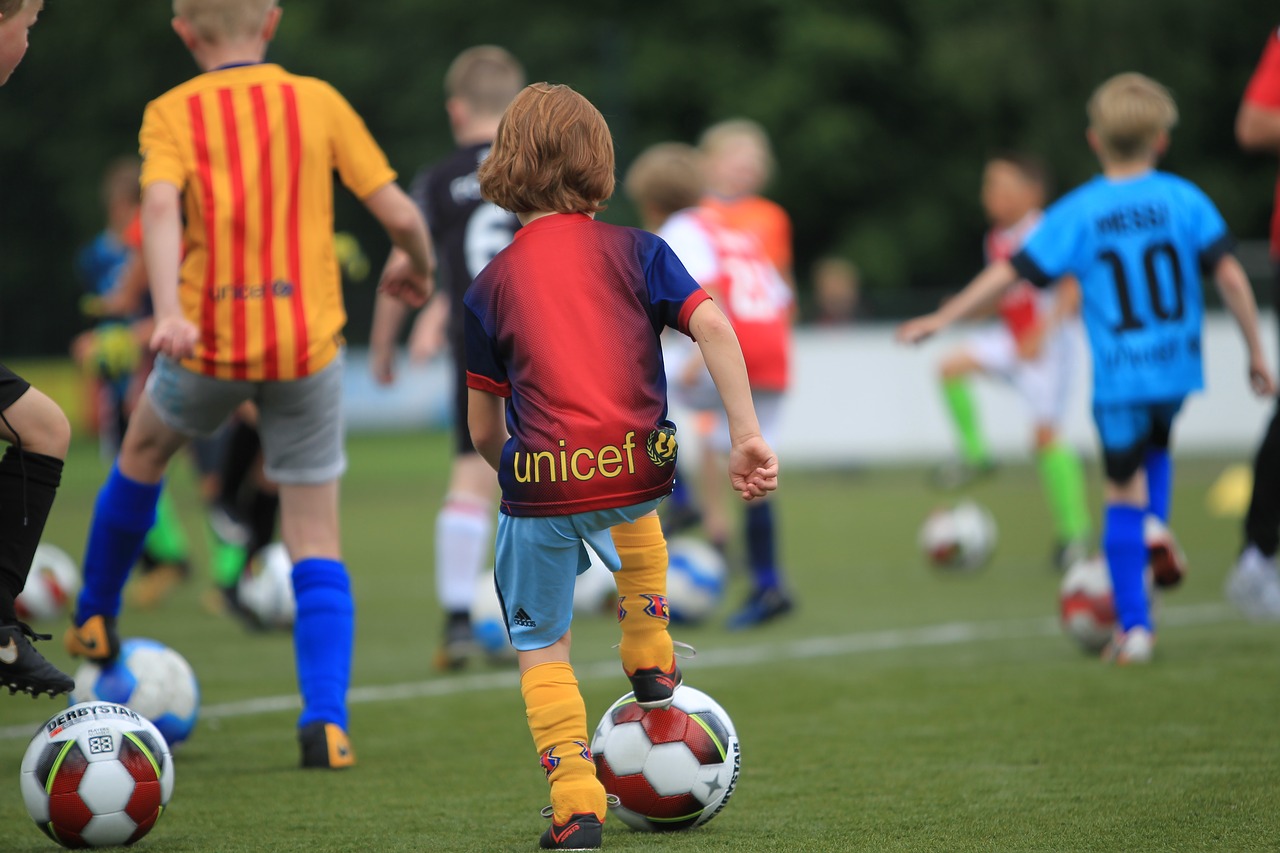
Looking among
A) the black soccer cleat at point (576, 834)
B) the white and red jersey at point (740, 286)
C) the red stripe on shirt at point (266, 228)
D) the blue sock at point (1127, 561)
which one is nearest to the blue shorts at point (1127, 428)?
the blue sock at point (1127, 561)

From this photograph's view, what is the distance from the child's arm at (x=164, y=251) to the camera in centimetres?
433

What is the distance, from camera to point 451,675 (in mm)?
6602

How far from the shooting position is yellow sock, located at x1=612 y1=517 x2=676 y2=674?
387cm

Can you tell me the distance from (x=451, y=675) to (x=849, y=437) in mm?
13699

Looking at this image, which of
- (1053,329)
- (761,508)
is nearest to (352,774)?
(761,508)

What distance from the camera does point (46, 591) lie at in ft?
27.5

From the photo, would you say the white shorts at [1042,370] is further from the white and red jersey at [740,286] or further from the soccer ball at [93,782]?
the soccer ball at [93,782]

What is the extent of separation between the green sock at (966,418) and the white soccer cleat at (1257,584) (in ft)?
18.7

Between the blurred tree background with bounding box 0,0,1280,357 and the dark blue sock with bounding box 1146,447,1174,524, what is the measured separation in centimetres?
1611

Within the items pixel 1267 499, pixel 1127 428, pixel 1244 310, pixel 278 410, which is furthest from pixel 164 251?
pixel 1267 499

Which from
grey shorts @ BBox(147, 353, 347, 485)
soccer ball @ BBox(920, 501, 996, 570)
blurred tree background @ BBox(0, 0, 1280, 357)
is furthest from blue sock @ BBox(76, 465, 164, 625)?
blurred tree background @ BBox(0, 0, 1280, 357)

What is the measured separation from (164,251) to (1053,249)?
3.35 meters

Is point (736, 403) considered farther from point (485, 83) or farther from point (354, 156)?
point (485, 83)

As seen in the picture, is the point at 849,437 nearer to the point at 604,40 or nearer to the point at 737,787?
the point at 604,40
